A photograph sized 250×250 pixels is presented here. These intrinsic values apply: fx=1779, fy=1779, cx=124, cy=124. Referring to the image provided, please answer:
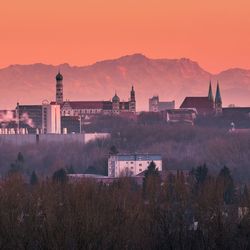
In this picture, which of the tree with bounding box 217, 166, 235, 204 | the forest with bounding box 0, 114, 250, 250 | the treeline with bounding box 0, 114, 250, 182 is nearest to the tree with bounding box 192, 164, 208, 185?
the forest with bounding box 0, 114, 250, 250

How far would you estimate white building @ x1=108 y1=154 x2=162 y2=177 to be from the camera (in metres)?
124

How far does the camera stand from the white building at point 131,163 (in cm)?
12435

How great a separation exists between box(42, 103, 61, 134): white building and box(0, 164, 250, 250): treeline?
95720mm

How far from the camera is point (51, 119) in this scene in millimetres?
179500

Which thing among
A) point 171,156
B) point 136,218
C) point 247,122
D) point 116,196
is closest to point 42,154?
point 171,156

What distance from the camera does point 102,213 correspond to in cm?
6131

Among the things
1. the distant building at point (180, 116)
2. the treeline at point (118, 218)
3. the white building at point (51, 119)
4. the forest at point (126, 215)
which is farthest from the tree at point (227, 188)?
the distant building at point (180, 116)

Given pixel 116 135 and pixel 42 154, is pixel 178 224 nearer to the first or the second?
pixel 42 154

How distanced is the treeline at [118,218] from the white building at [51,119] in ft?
314

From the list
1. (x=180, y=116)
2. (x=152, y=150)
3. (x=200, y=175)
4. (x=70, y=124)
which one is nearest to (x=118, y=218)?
(x=200, y=175)

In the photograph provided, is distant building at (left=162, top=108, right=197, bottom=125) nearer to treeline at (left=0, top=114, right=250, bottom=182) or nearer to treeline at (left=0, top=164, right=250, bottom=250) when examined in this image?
treeline at (left=0, top=114, right=250, bottom=182)

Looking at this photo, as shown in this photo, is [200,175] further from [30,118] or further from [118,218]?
[30,118]

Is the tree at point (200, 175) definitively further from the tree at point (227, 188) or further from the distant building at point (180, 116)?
the distant building at point (180, 116)

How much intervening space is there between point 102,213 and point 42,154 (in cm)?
8665
